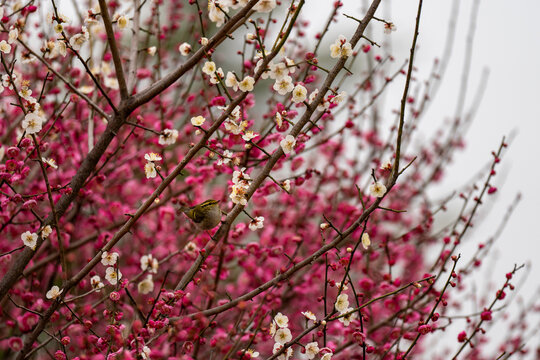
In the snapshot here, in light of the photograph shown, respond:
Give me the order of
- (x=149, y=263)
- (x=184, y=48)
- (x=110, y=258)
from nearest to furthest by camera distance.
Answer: (x=149, y=263), (x=110, y=258), (x=184, y=48)

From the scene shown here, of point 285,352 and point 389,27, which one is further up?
point 389,27

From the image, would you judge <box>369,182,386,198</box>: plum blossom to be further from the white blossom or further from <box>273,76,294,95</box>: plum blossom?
the white blossom

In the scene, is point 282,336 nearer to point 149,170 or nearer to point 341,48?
point 149,170

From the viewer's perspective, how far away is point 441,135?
4773mm

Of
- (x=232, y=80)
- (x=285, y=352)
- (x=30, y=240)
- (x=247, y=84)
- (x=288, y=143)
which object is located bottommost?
(x=285, y=352)

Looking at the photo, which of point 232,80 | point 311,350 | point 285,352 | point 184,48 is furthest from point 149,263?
point 184,48

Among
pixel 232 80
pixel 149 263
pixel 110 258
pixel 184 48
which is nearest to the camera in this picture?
pixel 149 263

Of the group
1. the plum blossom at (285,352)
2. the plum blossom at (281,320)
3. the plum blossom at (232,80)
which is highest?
the plum blossom at (232,80)

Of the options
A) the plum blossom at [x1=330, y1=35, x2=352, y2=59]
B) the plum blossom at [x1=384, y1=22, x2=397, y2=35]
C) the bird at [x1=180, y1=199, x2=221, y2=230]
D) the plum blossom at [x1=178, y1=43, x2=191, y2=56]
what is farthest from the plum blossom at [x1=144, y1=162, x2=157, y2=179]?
the plum blossom at [x1=384, y1=22, x2=397, y2=35]

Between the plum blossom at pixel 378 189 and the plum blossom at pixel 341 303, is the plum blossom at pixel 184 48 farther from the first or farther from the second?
the plum blossom at pixel 341 303

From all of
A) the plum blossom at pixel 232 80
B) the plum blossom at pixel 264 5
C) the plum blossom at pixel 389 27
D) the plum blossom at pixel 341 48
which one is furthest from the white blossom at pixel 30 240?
the plum blossom at pixel 389 27

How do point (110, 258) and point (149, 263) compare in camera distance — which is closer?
point (149, 263)

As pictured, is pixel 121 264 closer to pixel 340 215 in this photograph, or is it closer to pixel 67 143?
pixel 67 143

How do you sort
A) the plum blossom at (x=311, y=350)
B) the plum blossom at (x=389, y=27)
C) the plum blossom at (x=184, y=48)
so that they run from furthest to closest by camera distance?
1. the plum blossom at (x=184, y=48)
2. the plum blossom at (x=389, y=27)
3. the plum blossom at (x=311, y=350)
